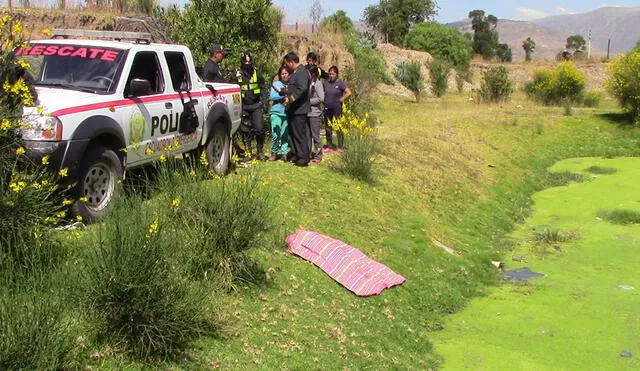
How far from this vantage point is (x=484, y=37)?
85.4 meters

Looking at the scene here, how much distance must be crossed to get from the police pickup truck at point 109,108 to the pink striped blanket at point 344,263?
6.19 ft

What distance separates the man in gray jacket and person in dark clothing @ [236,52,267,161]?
0.91 m

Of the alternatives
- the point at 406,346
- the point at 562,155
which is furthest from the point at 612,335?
the point at 562,155

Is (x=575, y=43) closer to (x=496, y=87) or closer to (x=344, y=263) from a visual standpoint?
(x=496, y=87)

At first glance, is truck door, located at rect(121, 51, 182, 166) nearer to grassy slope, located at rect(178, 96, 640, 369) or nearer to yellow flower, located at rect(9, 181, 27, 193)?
grassy slope, located at rect(178, 96, 640, 369)

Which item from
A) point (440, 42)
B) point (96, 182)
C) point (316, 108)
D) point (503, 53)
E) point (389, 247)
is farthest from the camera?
point (503, 53)

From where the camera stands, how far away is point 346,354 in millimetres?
5961

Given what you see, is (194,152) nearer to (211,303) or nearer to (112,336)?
(211,303)

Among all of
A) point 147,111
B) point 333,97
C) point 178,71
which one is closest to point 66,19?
point 333,97

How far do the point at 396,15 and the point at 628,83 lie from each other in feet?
160

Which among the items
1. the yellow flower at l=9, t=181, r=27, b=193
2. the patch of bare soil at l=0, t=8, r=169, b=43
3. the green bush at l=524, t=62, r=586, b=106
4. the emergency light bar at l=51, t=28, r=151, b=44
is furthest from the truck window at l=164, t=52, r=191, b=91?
the green bush at l=524, t=62, r=586, b=106

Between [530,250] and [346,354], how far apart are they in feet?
20.5

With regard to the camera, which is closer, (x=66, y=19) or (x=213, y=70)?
(x=213, y=70)

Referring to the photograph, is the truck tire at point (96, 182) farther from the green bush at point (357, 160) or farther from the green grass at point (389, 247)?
the green bush at point (357, 160)
